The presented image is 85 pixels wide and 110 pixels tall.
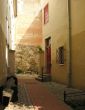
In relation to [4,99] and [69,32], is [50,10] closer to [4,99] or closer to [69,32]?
[69,32]

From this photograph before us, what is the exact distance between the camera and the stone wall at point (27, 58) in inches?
1220

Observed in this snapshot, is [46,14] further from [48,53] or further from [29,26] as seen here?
[29,26]

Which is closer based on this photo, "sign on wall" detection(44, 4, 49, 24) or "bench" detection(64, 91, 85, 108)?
"bench" detection(64, 91, 85, 108)

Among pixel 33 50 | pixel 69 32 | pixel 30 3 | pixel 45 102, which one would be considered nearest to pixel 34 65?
pixel 33 50

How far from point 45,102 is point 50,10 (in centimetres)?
1362

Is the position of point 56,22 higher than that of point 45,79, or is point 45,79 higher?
point 56,22

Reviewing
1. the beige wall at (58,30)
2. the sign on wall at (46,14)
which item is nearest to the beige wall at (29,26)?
the sign on wall at (46,14)

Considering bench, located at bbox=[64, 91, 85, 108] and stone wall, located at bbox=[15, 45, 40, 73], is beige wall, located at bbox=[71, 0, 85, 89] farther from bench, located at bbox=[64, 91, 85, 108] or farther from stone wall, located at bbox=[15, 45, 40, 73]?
stone wall, located at bbox=[15, 45, 40, 73]

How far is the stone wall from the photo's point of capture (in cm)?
3100

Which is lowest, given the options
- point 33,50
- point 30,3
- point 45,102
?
point 45,102

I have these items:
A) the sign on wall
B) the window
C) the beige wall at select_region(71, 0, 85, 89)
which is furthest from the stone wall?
the beige wall at select_region(71, 0, 85, 89)

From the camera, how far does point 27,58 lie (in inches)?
1231

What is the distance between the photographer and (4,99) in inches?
401

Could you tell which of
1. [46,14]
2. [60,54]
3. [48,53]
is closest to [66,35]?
[60,54]
